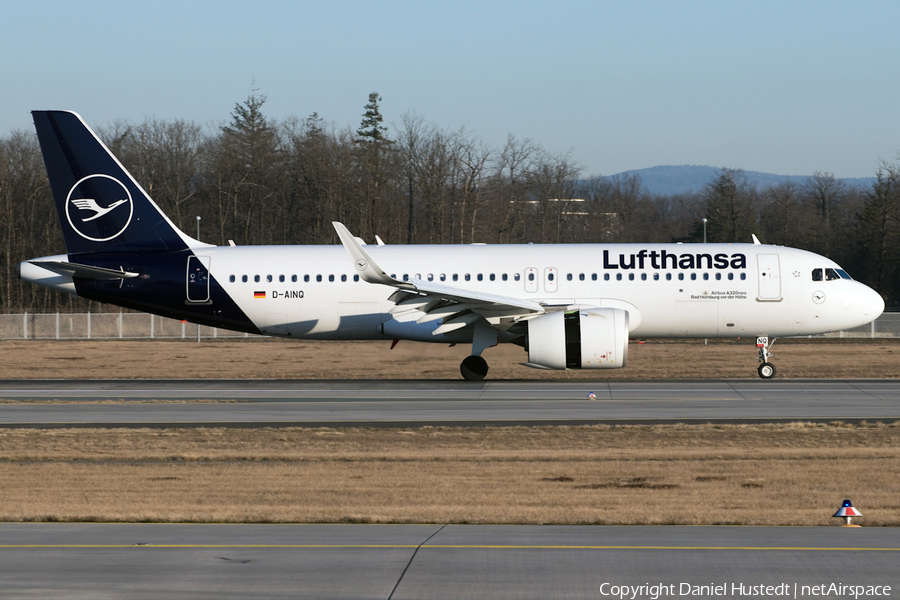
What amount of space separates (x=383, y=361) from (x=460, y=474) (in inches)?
870

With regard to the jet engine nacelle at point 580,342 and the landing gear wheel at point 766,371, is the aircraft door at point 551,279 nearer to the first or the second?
the jet engine nacelle at point 580,342

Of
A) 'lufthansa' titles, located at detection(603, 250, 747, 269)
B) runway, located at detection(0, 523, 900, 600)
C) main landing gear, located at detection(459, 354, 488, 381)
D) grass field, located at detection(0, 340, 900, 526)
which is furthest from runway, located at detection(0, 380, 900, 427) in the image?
runway, located at detection(0, 523, 900, 600)

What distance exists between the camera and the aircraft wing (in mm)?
25656

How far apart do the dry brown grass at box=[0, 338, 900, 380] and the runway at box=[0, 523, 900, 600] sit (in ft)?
60.9

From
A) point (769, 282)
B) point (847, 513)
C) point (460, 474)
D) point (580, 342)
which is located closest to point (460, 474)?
point (460, 474)

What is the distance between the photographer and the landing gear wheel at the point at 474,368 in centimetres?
2827

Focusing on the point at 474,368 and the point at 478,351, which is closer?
the point at 478,351

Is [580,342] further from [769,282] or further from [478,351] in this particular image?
[769,282]

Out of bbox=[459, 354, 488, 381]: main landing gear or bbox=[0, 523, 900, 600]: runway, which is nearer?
bbox=[0, 523, 900, 600]: runway

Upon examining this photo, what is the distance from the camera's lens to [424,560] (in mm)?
8258

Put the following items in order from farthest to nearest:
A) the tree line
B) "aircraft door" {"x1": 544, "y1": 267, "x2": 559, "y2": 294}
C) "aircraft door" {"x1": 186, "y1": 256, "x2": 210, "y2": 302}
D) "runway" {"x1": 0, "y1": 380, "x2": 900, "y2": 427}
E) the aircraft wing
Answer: the tree line → "aircraft door" {"x1": 186, "y1": 256, "x2": 210, "y2": 302} → "aircraft door" {"x1": 544, "y1": 267, "x2": 559, "y2": 294} → the aircraft wing → "runway" {"x1": 0, "y1": 380, "x2": 900, "y2": 427}

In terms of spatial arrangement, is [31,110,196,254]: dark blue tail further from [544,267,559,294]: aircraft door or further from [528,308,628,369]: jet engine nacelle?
[528,308,628,369]: jet engine nacelle

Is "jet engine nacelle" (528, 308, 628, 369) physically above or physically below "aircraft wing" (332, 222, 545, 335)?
below

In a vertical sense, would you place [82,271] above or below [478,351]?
above
